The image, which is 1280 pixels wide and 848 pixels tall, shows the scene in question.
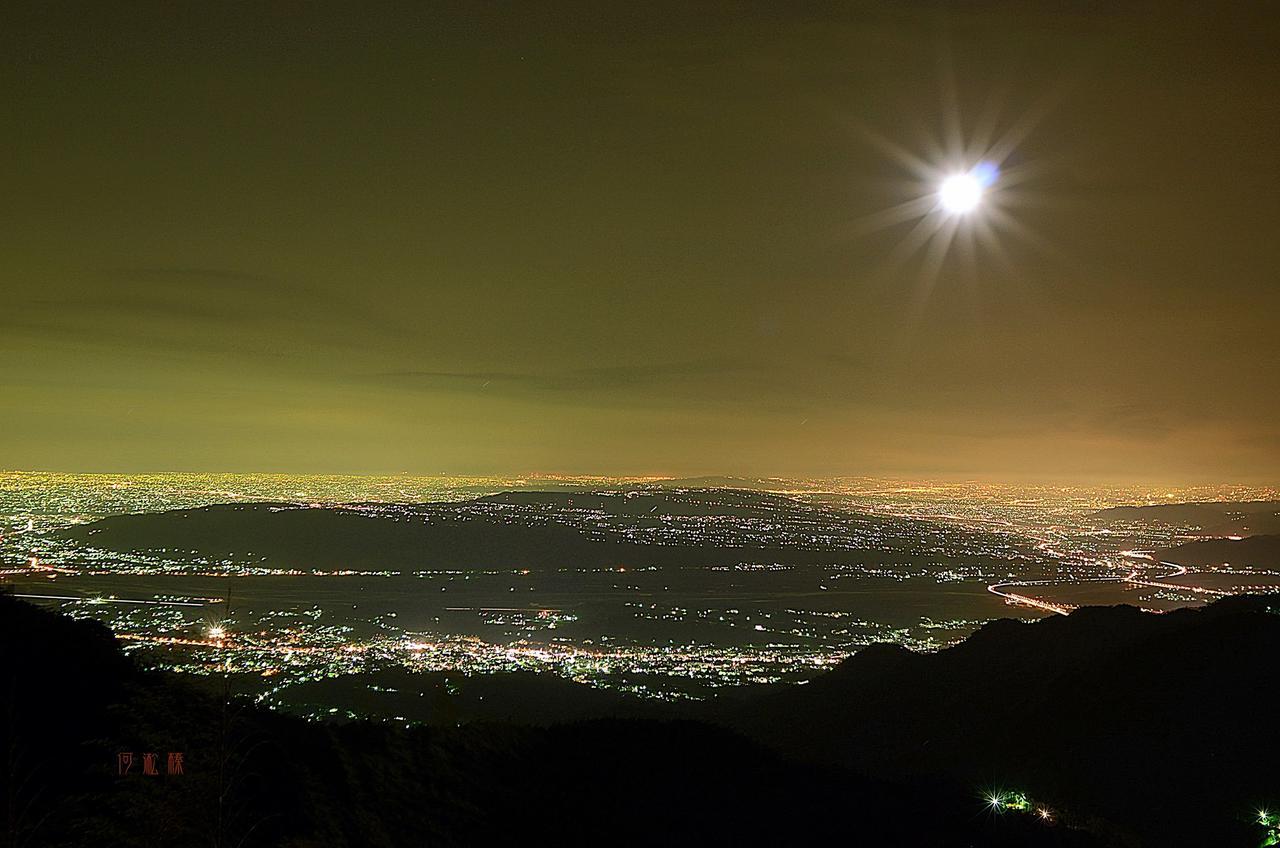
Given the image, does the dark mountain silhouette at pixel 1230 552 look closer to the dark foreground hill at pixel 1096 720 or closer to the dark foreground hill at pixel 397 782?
the dark foreground hill at pixel 1096 720

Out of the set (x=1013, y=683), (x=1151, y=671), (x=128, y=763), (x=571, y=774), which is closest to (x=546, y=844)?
(x=571, y=774)

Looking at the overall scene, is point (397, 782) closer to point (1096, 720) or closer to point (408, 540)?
point (1096, 720)

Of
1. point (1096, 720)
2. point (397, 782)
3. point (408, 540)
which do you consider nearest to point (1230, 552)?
point (1096, 720)

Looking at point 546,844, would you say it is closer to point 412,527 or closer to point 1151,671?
point 1151,671

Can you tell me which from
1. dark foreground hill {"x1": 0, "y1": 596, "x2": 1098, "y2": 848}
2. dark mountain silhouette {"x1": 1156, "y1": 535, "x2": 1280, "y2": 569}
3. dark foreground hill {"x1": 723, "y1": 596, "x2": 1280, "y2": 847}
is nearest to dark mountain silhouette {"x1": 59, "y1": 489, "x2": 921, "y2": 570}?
dark mountain silhouette {"x1": 1156, "y1": 535, "x2": 1280, "y2": 569}

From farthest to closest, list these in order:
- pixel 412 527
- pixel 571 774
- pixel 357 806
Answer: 1. pixel 412 527
2. pixel 571 774
3. pixel 357 806

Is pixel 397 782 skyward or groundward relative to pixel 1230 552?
skyward

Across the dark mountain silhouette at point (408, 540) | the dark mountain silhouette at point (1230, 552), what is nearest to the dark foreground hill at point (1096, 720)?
the dark mountain silhouette at point (408, 540)
